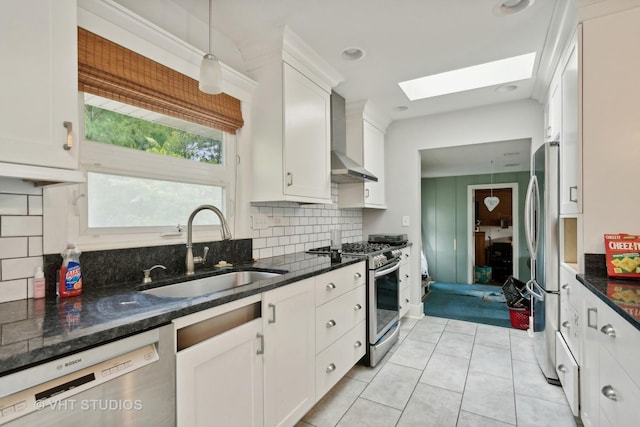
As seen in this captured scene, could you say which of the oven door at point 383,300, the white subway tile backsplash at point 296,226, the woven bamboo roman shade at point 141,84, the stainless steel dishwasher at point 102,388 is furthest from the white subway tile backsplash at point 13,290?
the oven door at point 383,300

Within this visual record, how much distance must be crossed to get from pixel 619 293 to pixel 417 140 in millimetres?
2859

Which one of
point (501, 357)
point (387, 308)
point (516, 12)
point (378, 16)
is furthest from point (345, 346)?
point (516, 12)

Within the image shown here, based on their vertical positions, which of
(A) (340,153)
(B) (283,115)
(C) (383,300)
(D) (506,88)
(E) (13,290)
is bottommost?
(C) (383,300)

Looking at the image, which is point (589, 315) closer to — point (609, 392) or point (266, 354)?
point (609, 392)

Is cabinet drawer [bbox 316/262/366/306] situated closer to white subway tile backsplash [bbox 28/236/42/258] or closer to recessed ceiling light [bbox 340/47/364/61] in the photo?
Answer: white subway tile backsplash [bbox 28/236/42/258]

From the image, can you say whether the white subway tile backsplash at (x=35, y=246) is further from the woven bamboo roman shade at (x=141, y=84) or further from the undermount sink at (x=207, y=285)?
the woven bamboo roman shade at (x=141, y=84)

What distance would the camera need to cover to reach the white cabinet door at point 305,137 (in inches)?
89.0

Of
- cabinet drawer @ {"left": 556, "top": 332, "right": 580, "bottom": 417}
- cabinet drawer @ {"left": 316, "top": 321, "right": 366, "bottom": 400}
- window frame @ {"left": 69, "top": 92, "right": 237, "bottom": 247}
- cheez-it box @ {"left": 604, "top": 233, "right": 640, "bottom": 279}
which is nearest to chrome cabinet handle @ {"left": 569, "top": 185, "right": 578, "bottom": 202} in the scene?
cheez-it box @ {"left": 604, "top": 233, "right": 640, "bottom": 279}

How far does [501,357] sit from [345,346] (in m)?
1.54

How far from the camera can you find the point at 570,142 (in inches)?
75.3

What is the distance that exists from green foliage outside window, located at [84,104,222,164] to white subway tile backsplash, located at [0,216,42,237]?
18.5 inches

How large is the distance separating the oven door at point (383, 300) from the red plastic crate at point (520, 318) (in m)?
1.45

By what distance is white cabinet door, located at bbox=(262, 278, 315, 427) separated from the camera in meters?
1.52

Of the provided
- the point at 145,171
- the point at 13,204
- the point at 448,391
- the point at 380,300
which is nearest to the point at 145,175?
the point at 145,171
